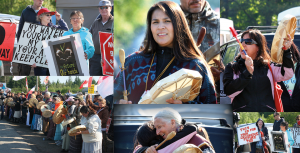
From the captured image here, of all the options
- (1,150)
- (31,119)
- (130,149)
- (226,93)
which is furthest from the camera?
(31,119)

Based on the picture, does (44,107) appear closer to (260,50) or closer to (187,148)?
(187,148)

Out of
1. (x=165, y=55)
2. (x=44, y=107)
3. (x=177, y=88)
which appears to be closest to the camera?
(x=177, y=88)

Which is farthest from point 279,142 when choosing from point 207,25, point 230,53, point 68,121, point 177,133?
point 68,121

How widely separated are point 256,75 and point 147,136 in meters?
1.54

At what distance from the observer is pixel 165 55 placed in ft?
10.2

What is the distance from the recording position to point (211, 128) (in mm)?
2896

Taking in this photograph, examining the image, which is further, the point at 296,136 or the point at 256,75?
the point at 296,136

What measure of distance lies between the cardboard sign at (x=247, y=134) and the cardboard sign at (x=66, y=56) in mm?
2175

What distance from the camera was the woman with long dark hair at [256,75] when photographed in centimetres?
331

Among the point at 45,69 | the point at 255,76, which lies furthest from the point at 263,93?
the point at 45,69

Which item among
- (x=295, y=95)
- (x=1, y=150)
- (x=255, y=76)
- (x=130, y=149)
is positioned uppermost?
(x=255, y=76)

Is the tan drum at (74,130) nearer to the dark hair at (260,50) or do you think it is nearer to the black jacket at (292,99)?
the dark hair at (260,50)

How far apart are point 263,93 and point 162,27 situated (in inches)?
57.6

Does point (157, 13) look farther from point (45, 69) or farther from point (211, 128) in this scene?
point (45, 69)
